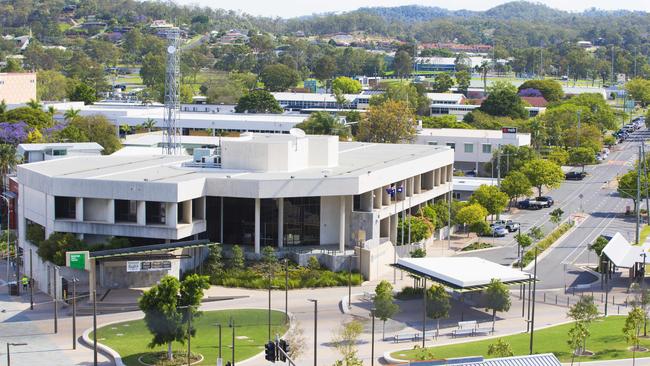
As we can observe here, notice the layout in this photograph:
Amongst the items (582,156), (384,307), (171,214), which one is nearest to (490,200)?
(171,214)

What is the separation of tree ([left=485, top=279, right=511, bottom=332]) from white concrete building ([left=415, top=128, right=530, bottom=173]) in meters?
52.2

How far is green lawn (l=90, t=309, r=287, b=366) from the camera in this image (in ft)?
150

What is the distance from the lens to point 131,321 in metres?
51.8

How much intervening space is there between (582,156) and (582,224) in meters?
28.2

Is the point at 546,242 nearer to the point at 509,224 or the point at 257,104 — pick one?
the point at 509,224

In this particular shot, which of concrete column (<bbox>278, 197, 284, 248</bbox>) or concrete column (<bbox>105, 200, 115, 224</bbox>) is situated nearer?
concrete column (<bbox>105, 200, 115, 224</bbox>)

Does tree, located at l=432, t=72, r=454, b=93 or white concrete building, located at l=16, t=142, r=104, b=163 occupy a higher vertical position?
tree, located at l=432, t=72, r=454, b=93

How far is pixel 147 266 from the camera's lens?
186 feet

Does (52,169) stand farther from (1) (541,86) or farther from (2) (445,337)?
(1) (541,86)

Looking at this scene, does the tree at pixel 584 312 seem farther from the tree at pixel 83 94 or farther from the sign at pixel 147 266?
the tree at pixel 83 94

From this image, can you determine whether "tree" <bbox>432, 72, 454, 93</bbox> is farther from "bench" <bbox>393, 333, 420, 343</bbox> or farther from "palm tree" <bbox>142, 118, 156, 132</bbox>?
"bench" <bbox>393, 333, 420, 343</bbox>

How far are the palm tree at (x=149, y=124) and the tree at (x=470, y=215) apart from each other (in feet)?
163

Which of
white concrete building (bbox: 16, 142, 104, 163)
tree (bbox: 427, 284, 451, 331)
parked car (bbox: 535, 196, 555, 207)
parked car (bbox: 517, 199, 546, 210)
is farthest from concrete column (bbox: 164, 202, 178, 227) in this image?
parked car (bbox: 535, 196, 555, 207)

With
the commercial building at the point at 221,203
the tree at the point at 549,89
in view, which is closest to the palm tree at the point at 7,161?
the commercial building at the point at 221,203
